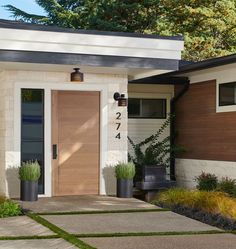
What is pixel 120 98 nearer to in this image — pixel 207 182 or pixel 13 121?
pixel 13 121

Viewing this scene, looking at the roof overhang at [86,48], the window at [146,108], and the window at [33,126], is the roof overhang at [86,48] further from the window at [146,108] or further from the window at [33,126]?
the window at [146,108]

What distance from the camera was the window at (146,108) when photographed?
15.0m

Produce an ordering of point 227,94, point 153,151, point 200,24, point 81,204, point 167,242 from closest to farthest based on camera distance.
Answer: point 167,242 → point 81,204 → point 227,94 → point 153,151 → point 200,24

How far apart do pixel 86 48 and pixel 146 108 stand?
495 centimetres

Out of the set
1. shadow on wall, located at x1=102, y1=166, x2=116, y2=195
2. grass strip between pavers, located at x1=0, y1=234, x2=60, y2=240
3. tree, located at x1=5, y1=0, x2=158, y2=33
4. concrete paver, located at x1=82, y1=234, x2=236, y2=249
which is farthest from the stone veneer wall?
tree, located at x1=5, y1=0, x2=158, y2=33

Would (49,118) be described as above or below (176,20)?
below

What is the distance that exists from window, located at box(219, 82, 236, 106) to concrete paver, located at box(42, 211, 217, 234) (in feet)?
13.3

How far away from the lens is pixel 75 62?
10430 millimetres

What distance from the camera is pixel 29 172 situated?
10914 millimetres

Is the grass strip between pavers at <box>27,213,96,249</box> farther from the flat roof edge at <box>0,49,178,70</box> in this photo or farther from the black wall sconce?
the black wall sconce

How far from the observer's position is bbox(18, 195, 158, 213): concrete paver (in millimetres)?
10133

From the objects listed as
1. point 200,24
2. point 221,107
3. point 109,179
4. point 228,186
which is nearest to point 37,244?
point 109,179

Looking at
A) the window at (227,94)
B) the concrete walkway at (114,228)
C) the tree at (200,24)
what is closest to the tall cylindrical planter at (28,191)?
the concrete walkway at (114,228)

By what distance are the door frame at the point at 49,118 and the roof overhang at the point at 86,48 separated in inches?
46.8
